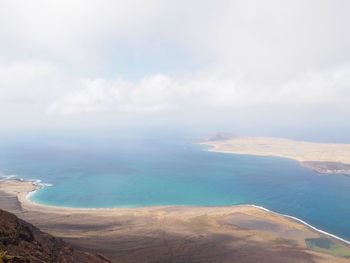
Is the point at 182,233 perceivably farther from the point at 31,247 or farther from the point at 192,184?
the point at 192,184

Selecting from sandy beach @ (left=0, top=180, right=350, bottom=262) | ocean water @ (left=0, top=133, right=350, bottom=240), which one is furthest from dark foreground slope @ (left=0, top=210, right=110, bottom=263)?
ocean water @ (left=0, top=133, right=350, bottom=240)

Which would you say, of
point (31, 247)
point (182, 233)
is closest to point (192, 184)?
point (182, 233)

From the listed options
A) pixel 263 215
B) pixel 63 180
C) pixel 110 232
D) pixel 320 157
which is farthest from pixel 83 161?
pixel 320 157

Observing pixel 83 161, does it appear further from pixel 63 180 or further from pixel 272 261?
pixel 272 261

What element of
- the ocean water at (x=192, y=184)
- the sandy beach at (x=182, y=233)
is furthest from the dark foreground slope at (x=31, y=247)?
the ocean water at (x=192, y=184)

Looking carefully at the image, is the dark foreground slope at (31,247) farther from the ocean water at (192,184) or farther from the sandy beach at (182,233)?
the ocean water at (192,184)

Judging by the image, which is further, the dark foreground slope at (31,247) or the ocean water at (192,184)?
the ocean water at (192,184)

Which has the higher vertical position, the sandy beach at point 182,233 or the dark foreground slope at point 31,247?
the dark foreground slope at point 31,247
